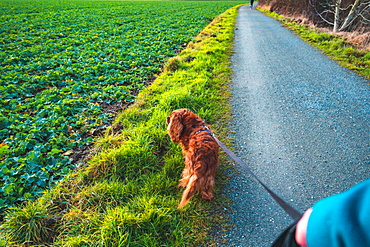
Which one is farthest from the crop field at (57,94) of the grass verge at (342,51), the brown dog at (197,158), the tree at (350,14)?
the tree at (350,14)

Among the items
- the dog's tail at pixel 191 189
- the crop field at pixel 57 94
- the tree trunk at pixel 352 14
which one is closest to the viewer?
the dog's tail at pixel 191 189

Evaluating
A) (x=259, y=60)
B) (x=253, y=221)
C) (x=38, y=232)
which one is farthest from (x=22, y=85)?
(x=259, y=60)

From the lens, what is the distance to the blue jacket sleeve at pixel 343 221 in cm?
66

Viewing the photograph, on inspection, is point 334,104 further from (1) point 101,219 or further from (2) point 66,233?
(2) point 66,233

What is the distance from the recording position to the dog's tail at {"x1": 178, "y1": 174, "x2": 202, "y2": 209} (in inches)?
92.8

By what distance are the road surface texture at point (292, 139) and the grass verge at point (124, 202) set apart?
0.44 m

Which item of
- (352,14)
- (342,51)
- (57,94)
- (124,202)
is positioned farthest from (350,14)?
(124,202)

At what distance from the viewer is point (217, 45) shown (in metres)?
9.29

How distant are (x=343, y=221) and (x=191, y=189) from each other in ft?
5.89

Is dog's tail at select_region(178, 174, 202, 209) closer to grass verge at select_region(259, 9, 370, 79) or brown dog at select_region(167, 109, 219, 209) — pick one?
brown dog at select_region(167, 109, 219, 209)

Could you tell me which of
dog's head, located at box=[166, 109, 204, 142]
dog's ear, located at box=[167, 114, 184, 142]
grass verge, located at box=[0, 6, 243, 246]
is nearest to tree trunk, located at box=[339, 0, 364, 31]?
grass verge, located at box=[0, 6, 243, 246]

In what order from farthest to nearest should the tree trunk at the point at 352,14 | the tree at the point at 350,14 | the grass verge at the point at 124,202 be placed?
the tree trunk at the point at 352,14 < the tree at the point at 350,14 < the grass verge at the point at 124,202

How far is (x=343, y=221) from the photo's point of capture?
70cm

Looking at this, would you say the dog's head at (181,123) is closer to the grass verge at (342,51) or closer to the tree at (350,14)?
the grass verge at (342,51)
